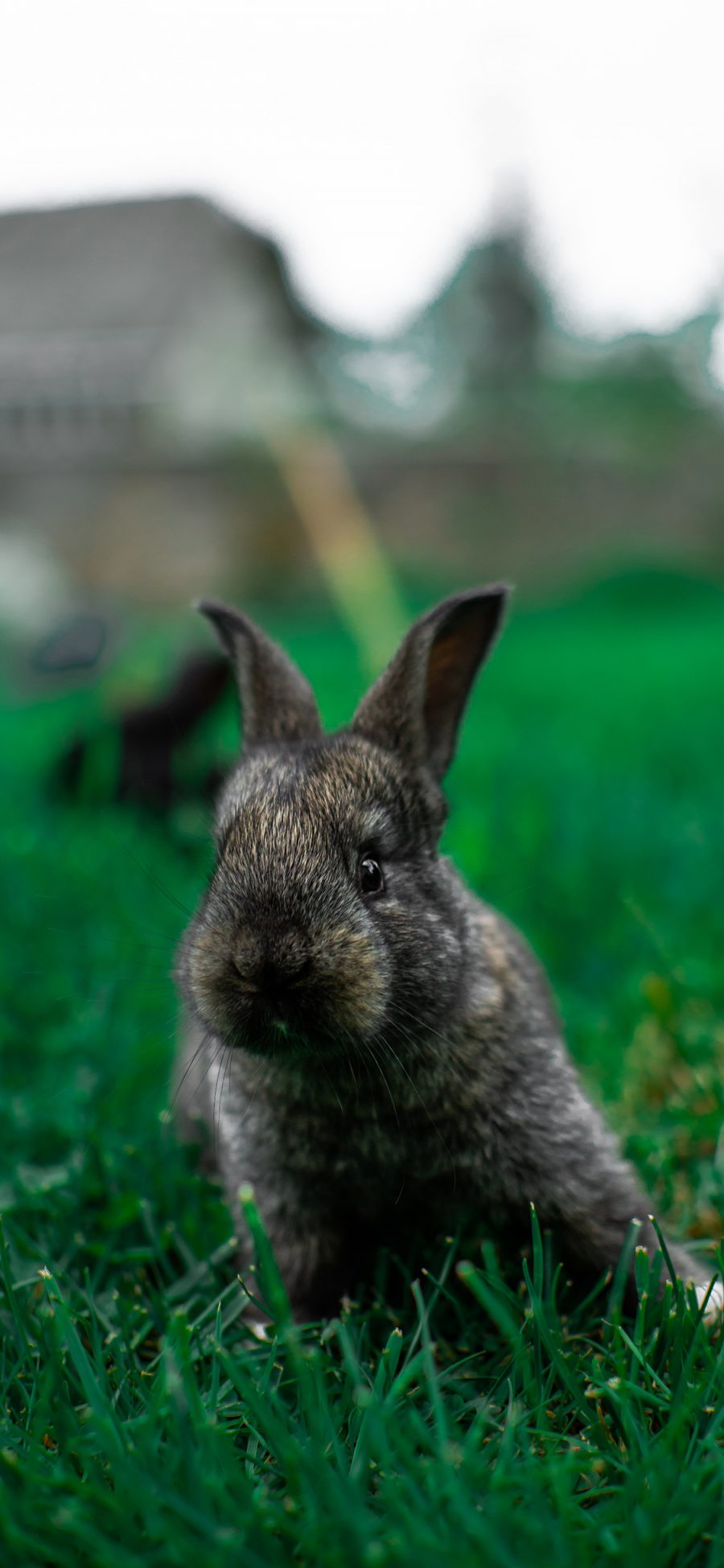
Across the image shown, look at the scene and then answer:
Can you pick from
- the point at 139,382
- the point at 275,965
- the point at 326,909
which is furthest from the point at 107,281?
the point at 275,965

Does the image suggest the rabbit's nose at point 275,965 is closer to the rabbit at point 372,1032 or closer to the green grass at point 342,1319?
the rabbit at point 372,1032

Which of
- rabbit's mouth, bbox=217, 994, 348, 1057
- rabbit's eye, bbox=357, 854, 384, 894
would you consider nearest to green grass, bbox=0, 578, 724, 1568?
rabbit's mouth, bbox=217, 994, 348, 1057

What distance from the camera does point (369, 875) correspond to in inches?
92.1

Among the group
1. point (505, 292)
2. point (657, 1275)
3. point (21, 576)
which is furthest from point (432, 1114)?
point (505, 292)

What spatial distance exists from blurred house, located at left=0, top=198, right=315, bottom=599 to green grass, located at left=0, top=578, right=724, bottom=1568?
37.1 ft

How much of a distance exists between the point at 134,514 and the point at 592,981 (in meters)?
13.1

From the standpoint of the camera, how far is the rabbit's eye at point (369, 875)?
2307 millimetres

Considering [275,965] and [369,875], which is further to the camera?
[369,875]

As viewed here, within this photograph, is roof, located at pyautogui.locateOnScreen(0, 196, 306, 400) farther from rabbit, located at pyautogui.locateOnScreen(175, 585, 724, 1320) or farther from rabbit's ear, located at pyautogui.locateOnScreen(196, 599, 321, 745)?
rabbit, located at pyautogui.locateOnScreen(175, 585, 724, 1320)

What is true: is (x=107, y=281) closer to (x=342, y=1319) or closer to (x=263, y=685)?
(x=263, y=685)

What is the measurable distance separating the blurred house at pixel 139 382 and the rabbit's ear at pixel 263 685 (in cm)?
1321

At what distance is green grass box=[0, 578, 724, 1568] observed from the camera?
1.51 meters

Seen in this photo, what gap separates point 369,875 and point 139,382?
16.0 m

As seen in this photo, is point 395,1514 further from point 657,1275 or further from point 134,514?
point 134,514
